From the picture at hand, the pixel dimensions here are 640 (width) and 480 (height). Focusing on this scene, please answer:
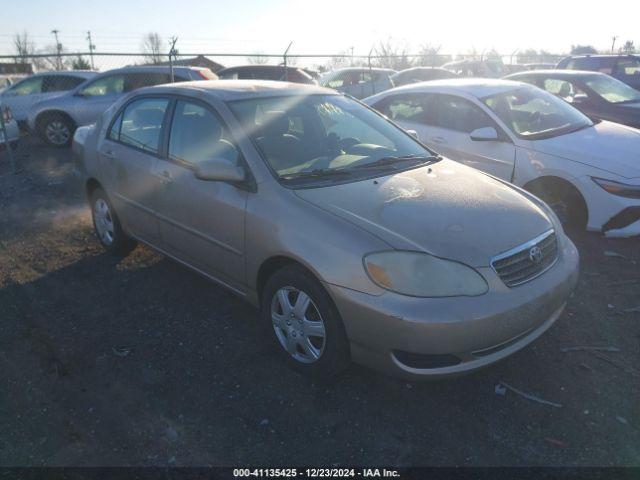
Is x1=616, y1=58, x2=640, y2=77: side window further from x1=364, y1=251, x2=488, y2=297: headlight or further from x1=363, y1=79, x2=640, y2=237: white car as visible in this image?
x1=364, y1=251, x2=488, y2=297: headlight

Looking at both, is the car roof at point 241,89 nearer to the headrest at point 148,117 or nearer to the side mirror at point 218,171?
the headrest at point 148,117

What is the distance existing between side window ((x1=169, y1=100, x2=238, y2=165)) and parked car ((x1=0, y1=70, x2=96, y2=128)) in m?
10.3

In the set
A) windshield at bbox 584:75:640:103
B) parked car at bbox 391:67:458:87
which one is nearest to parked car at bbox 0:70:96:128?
parked car at bbox 391:67:458:87

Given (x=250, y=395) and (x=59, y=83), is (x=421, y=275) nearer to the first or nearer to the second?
(x=250, y=395)

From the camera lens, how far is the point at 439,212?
305 cm

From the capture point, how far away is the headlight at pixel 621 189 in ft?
15.7

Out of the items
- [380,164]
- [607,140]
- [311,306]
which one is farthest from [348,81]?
[311,306]

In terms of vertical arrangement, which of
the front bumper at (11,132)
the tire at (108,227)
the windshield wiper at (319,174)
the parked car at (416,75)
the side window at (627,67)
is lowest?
the tire at (108,227)

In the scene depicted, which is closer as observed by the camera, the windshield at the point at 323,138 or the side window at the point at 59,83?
the windshield at the point at 323,138

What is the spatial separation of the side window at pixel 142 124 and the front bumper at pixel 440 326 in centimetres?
226

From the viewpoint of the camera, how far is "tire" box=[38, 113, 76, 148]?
10.9 metres

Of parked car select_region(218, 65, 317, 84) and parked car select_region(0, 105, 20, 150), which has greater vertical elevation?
parked car select_region(218, 65, 317, 84)

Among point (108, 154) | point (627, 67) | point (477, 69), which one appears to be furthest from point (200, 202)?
point (477, 69)

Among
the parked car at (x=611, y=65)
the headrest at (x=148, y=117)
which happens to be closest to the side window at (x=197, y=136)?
the headrest at (x=148, y=117)
